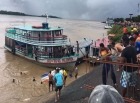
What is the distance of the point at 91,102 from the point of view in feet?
6.98

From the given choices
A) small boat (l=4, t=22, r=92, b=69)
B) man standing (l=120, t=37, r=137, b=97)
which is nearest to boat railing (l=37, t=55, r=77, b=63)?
small boat (l=4, t=22, r=92, b=69)

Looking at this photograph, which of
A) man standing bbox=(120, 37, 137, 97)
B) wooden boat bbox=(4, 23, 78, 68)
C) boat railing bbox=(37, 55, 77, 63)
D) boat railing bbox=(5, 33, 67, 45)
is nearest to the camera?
man standing bbox=(120, 37, 137, 97)

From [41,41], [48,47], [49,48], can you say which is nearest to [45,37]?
[41,41]

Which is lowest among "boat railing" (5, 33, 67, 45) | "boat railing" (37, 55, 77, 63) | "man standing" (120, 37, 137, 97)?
"boat railing" (37, 55, 77, 63)

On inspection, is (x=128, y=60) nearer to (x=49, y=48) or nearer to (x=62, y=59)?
(x=62, y=59)

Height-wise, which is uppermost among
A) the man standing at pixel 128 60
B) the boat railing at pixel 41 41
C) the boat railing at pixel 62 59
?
the boat railing at pixel 41 41

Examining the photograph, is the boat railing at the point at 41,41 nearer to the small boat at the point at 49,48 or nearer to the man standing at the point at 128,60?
the small boat at the point at 49,48

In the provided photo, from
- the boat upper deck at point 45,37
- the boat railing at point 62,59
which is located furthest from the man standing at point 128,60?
the boat upper deck at point 45,37

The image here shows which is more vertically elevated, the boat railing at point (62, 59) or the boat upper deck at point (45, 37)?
the boat upper deck at point (45, 37)

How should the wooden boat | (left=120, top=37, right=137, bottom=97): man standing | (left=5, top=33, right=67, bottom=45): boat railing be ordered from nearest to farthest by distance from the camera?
(left=120, top=37, right=137, bottom=97): man standing
the wooden boat
(left=5, top=33, right=67, bottom=45): boat railing

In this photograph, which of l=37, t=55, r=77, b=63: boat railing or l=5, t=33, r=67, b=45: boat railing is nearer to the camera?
l=37, t=55, r=77, b=63: boat railing

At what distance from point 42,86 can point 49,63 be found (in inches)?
189

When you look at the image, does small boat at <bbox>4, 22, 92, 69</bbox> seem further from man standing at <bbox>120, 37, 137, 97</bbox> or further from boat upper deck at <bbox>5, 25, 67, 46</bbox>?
man standing at <bbox>120, 37, 137, 97</bbox>

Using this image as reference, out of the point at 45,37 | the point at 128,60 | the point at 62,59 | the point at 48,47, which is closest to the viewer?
the point at 128,60
